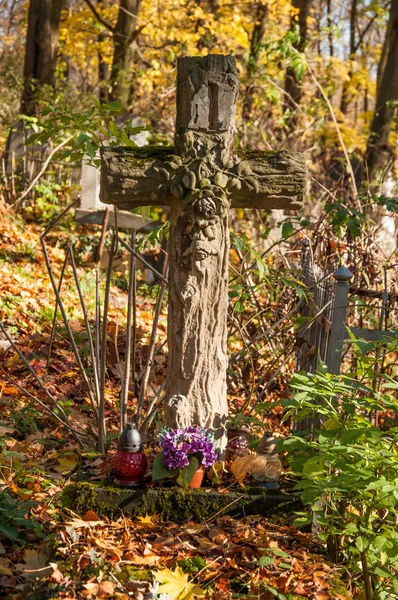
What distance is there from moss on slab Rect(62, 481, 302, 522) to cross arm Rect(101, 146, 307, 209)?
149cm

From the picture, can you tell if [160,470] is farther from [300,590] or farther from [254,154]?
[254,154]

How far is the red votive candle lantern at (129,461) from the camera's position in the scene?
3.71 metres

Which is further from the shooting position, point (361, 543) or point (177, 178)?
point (177, 178)

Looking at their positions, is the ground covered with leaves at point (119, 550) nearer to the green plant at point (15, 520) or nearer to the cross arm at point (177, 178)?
the green plant at point (15, 520)

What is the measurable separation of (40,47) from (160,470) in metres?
10.3

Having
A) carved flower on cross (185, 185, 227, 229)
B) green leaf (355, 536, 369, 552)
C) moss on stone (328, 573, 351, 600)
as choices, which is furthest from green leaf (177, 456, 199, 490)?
carved flower on cross (185, 185, 227, 229)

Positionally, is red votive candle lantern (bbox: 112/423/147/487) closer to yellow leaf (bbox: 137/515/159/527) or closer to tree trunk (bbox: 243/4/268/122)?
yellow leaf (bbox: 137/515/159/527)

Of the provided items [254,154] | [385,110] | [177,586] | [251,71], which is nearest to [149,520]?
[177,586]

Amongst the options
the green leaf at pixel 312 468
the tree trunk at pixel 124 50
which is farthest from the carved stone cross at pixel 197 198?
the tree trunk at pixel 124 50

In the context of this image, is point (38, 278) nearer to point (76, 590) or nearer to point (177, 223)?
point (177, 223)

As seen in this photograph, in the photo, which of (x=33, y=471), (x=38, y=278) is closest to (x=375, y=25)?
(x=38, y=278)

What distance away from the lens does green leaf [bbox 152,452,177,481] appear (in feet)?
12.2

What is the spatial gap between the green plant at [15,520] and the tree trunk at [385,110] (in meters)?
8.76

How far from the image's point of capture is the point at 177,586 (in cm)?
305
